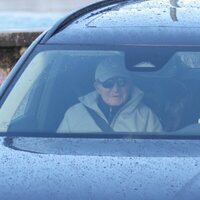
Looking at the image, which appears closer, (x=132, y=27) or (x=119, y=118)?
(x=119, y=118)

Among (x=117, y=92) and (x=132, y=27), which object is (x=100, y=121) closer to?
(x=117, y=92)

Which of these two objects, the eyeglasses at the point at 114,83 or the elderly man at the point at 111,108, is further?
the eyeglasses at the point at 114,83

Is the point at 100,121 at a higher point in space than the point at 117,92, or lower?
lower

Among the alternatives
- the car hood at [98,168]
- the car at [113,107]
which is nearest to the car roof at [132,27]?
the car at [113,107]

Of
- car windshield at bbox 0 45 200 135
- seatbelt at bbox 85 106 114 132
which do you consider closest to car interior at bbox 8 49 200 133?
car windshield at bbox 0 45 200 135

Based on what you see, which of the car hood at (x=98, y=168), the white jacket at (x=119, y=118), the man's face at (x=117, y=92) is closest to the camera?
the car hood at (x=98, y=168)

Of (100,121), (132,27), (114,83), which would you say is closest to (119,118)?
(100,121)

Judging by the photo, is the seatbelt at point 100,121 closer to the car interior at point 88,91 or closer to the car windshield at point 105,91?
the car windshield at point 105,91

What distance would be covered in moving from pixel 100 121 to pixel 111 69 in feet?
1.09

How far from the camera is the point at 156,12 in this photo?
5.12m

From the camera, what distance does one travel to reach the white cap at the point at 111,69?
4770 millimetres

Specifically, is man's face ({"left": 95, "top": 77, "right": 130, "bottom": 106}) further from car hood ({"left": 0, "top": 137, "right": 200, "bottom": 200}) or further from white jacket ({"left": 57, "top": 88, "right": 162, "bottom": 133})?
car hood ({"left": 0, "top": 137, "right": 200, "bottom": 200})

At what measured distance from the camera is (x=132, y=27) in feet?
16.0

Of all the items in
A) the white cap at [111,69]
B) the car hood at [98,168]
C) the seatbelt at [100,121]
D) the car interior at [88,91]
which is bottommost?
the car hood at [98,168]
